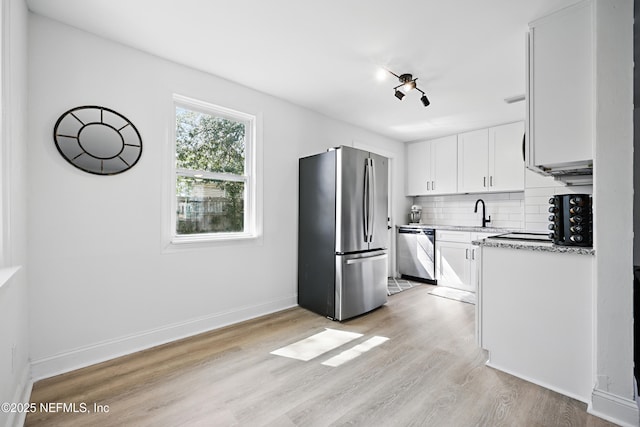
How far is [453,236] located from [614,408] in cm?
299

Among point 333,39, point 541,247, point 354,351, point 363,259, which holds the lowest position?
point 354,351

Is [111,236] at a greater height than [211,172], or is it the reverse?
[211,172]

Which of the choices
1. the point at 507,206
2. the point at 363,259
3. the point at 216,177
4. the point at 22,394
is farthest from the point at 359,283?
the point at 507,206

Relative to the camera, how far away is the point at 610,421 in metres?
1.60

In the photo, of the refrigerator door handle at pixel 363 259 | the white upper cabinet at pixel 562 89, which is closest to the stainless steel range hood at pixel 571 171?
the white upper cabinet at pixel 562 89

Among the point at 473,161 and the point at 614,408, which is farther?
the point at 473,161

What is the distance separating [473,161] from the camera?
466cm

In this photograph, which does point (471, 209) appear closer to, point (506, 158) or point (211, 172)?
point (506, 158)

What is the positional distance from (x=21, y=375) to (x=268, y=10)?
110 inches

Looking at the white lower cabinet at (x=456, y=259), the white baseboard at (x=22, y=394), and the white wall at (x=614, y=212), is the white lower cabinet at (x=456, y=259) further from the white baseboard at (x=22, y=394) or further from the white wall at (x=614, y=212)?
the white baseboard at (x=22, y=394)

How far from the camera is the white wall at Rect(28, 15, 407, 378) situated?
2.04 metres

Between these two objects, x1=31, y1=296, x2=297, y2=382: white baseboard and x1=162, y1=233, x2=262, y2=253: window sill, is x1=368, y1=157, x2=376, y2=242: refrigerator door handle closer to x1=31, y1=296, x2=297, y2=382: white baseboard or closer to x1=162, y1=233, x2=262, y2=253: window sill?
x1=162, y1=233, x2=262, y2=253: window sill

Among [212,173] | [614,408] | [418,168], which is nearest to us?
[614,408]

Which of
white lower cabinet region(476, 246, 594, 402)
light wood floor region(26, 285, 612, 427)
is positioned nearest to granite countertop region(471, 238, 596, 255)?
white lower cabinet region(476, 246, 594, 402)
